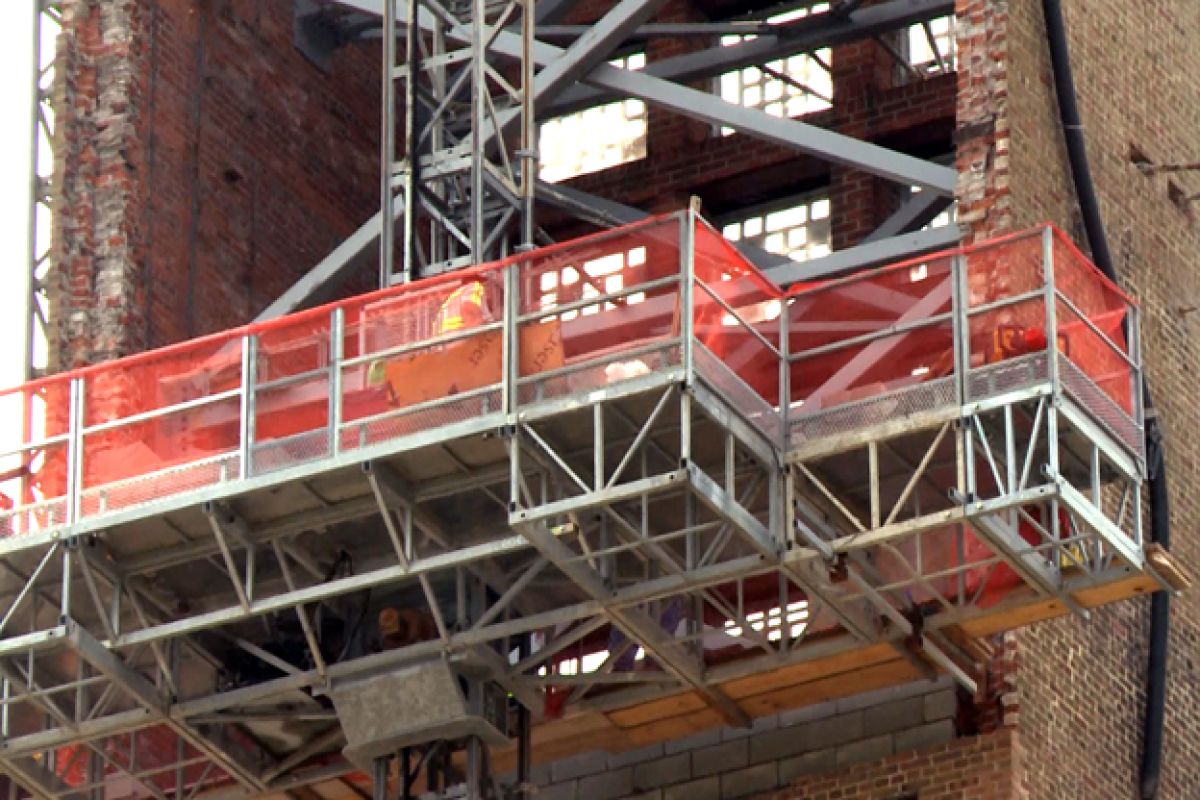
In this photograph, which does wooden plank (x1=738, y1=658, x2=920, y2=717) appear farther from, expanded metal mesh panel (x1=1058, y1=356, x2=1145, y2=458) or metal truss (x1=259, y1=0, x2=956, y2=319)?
metal truss (x1=259, y1=0, x2=956, y2=319)

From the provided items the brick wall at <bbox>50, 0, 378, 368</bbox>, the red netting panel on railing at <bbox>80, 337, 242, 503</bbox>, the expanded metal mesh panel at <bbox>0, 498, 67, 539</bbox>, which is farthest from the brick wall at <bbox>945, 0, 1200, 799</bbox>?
the brick wall at <bbox>50, 0, 378, 368</bbox>

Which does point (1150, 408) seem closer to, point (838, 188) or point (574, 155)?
point (838, 188)

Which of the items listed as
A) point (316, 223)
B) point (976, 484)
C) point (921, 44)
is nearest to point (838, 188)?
point (921, 44)

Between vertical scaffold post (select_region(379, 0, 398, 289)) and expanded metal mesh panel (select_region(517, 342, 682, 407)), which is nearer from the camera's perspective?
expanded metal mesh panel (select_region(517, 342, 682, 407))

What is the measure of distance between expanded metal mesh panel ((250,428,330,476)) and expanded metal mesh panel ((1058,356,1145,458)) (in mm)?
5952

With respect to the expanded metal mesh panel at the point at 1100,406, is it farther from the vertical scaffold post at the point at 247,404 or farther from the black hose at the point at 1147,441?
the vertical scaffold post at the point at 247,404

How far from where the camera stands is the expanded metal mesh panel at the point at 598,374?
34.6 metres

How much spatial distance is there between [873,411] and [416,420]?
3.65m

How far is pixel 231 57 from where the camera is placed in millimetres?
45312

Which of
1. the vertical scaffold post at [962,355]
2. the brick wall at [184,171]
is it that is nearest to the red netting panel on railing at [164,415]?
the brick wall at [184,171]

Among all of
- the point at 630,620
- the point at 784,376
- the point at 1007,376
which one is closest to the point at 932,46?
the point at 784,376

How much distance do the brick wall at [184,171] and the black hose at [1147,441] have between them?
9.16 meters

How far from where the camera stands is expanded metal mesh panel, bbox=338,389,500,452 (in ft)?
115

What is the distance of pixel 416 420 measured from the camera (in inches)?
1395
